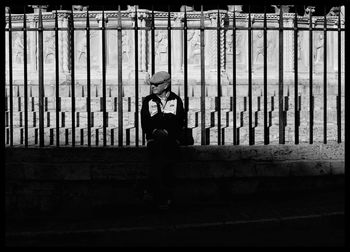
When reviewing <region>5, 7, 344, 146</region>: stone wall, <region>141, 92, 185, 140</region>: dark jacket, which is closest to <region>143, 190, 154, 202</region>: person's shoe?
<region>141, 92, 185, 140</region>: dark jacket

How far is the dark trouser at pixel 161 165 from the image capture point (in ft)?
31.4

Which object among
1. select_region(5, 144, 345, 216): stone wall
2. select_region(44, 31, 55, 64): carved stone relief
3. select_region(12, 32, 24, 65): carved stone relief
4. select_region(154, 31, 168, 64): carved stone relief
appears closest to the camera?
select_region(5, 144, 345, 216): stone wall

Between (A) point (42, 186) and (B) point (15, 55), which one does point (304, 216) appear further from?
(B) point (15, 55)

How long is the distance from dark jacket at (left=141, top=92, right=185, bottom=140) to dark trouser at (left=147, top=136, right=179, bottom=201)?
104mm

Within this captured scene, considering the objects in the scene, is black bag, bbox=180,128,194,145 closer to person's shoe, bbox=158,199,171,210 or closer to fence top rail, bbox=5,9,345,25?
person's shoe, bbox=158,199,171,210

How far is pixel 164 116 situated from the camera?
9.66 m

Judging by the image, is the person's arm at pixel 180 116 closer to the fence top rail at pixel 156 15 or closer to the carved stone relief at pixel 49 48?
the fence top rail at pixel 156 15

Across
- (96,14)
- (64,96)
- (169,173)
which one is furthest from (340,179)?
(96,14)

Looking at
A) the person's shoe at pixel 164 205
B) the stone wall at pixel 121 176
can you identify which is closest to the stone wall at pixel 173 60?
the stone wall at pixel 121 176

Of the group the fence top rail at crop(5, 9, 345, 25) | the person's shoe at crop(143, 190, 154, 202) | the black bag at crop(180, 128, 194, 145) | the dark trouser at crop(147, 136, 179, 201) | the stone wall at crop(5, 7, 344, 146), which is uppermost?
the fence top rail at crop(5, 9, 345, 25)

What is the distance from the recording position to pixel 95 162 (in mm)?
9953

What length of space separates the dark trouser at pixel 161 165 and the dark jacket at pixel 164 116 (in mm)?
104

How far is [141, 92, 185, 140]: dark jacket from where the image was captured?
9.67m

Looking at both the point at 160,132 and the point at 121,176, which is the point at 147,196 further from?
the point at 160,132
